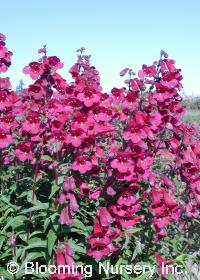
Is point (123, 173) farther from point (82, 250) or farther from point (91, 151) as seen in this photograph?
point (82, 250)

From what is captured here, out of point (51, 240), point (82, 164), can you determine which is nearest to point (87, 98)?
point (82, 164)

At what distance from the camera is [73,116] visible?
146 inches

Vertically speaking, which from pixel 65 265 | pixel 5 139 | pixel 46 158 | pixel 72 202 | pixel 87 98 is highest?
pixel 87 98

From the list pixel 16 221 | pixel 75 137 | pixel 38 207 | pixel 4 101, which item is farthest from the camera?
pixel 4 101

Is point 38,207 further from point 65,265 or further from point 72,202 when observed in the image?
point 65,265

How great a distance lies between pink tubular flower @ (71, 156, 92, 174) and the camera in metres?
3.63

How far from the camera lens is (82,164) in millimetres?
3666

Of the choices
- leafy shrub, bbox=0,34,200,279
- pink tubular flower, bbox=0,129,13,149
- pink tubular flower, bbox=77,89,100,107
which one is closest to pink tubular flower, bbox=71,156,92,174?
leafy shrub, bbox=0,34,200,279

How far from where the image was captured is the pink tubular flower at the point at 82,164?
363 cm

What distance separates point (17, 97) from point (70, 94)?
0.58 metres

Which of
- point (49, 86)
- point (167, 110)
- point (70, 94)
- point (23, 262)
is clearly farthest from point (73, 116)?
point (23, 262)

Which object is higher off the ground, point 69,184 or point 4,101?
point 4,101

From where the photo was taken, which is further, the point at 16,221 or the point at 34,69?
the point at 34,69

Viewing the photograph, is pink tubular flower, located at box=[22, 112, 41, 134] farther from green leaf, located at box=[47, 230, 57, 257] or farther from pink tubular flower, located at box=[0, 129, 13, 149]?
green leaf, located at box=[47, 230, 57, 257]
